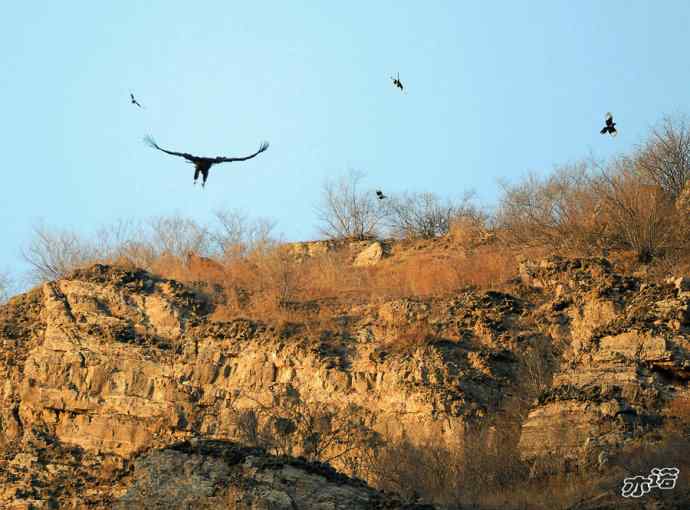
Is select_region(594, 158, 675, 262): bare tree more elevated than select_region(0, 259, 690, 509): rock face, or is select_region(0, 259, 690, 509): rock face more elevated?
select_region(594, 158, 675, 262): bare tree

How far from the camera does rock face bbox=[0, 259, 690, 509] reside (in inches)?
995

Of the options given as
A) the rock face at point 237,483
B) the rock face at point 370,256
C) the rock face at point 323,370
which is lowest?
the rock face at point 237,483

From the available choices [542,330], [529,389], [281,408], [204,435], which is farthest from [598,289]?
[204,435]

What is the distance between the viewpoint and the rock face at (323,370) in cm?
2527

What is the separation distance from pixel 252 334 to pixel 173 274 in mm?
5853

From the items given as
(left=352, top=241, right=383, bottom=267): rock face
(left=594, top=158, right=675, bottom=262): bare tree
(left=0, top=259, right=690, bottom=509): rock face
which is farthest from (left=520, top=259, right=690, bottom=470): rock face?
(left=352, top=241, right=383, bottom=267): rock face

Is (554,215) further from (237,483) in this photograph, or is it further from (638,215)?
(237,483)

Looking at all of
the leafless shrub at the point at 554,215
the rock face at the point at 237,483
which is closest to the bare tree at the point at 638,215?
the leafless shrub at the point at 554,215

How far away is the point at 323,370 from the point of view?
2948cm

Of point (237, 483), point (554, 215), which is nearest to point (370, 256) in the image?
point (554, 215)

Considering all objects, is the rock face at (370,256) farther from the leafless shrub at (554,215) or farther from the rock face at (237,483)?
the rock face at (237,483)

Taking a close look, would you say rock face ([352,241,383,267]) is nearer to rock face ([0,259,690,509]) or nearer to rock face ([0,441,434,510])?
rock face ([0,259,690,509])

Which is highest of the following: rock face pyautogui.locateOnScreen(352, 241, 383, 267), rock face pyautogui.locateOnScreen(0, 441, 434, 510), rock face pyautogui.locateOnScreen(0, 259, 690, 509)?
rock face pyautogui.locateOnScreen(352, 241, 383, 267)

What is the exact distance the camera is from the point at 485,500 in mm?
21078
